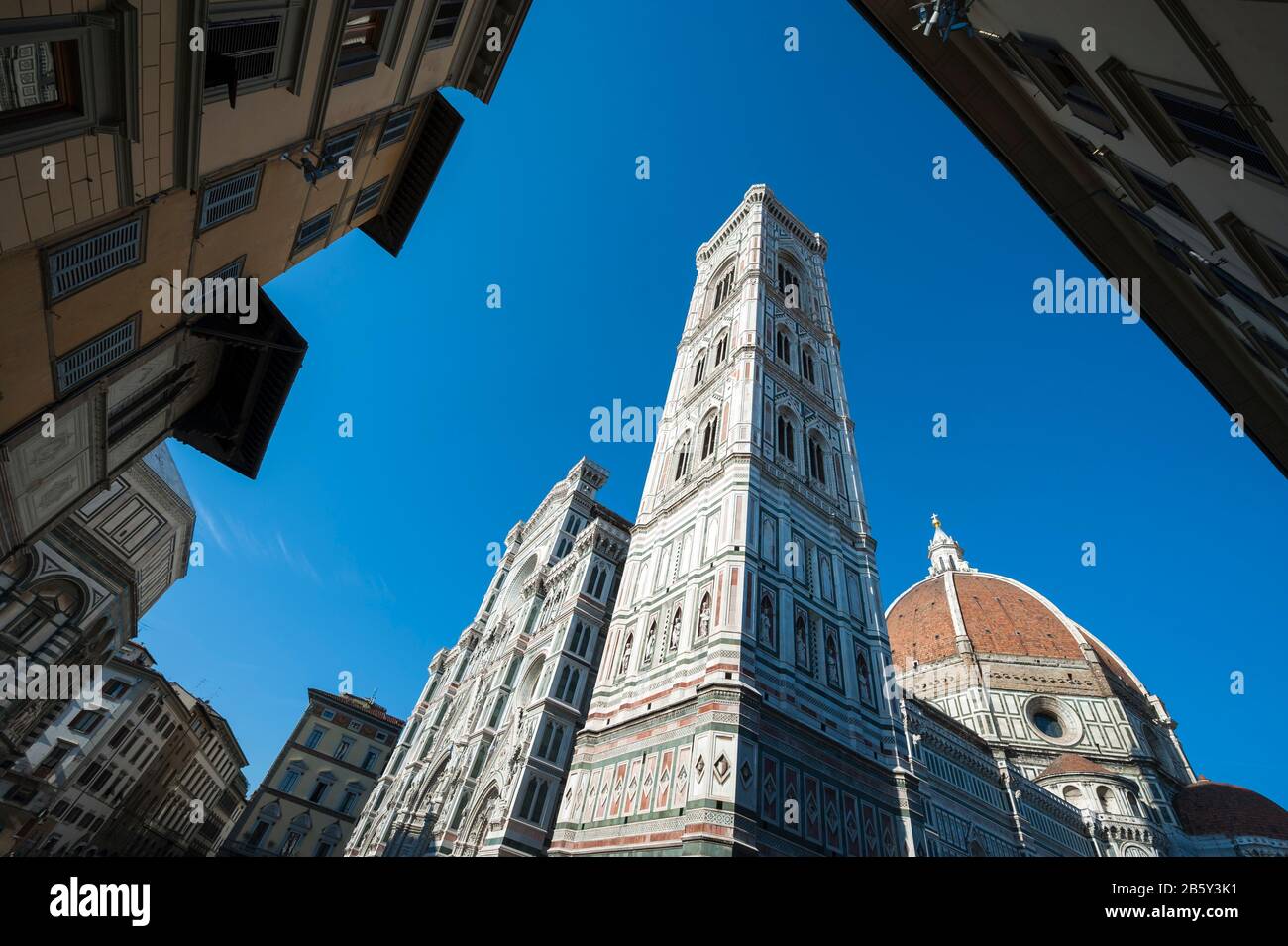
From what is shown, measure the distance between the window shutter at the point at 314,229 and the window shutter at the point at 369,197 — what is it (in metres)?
1.05

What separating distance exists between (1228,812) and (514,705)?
57.6m

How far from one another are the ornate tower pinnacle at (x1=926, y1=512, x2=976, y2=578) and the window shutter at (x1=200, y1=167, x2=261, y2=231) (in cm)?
9137

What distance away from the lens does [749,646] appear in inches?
715

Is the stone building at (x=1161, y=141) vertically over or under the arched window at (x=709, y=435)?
under

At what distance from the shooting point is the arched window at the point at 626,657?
858 inches

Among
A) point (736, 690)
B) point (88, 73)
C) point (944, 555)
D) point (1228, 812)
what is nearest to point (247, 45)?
point (88, 73)

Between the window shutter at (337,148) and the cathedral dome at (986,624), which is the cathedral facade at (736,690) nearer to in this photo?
the cathedral dome at (986,624)

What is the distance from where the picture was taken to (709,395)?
28719 millimetres

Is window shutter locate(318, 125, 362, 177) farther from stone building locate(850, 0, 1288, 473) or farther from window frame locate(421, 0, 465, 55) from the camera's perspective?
stone building locate(850, 0, 1288, 473)
